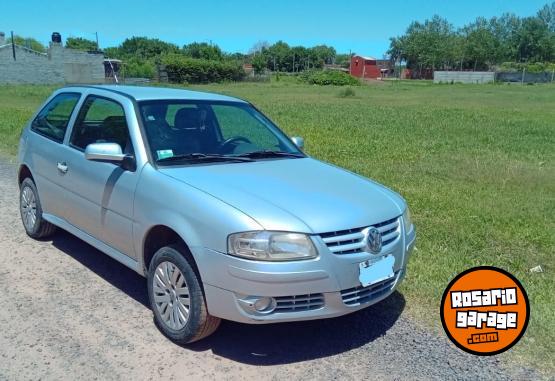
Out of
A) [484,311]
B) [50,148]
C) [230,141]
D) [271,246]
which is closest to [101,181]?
[230,141]

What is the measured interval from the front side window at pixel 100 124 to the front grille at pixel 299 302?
72.2 inches

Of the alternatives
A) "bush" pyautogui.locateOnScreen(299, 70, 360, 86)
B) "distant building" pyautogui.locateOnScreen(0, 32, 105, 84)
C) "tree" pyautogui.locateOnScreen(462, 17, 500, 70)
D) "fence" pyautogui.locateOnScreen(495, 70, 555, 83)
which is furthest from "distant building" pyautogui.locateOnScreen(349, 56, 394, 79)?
"distant building" pyautogui.locateOnScreen(0, 32, 105, 84)

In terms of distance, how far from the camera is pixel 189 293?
3383mm

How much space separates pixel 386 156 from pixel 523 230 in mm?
5133

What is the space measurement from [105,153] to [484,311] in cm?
274

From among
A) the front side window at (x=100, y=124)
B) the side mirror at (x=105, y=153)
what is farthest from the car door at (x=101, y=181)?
the side mirror at (x=105, y=153)

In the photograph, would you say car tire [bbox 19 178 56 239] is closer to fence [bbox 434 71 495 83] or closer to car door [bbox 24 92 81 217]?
car door [bbox 24 92 81 217]

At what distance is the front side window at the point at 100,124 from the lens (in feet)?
14.1

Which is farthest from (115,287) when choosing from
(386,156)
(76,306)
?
(386,156)

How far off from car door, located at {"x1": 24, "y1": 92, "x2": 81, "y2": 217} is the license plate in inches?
113

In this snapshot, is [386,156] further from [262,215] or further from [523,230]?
[262,215]

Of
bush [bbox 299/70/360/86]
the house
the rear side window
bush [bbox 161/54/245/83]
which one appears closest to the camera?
the rear side window

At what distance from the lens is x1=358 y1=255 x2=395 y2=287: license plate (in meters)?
3.29

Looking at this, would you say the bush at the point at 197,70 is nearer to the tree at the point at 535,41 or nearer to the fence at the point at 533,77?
the fence at the point at 533,77
